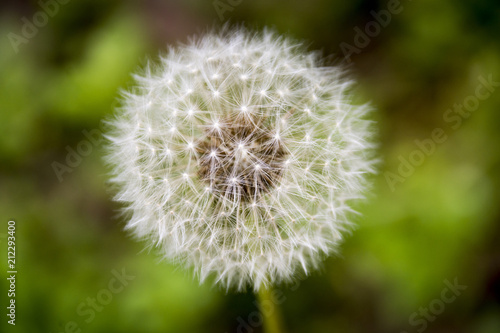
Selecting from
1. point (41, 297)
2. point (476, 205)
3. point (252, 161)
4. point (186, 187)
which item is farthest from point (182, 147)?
point (476, 205)

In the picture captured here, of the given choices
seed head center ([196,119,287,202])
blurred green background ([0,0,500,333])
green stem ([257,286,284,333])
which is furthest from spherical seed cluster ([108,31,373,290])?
blurred green background ([0,0,500,333])

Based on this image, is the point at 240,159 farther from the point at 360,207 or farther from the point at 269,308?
the point at 360,207

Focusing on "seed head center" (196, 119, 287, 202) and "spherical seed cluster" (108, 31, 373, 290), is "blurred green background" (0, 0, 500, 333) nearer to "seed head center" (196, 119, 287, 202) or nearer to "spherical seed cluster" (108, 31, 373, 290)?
"spherical seed cluster" (108, 31, 373, 290)

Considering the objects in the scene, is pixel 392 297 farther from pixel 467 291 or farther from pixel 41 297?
pixel 41 297

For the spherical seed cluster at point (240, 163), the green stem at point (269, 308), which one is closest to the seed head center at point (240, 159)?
the spherical seed cluster at point (240, 163)

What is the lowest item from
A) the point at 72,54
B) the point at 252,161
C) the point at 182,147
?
the point at 252,161

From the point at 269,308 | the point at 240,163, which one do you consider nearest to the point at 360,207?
the point at 269,308
